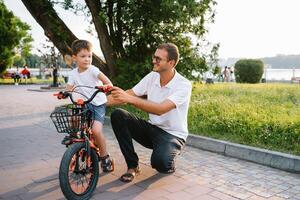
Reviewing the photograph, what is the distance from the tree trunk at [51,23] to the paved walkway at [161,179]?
4.71 m

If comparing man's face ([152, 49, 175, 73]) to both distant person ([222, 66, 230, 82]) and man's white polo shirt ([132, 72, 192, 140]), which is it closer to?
man's white polo shirt ([132, 72, 192, 140])

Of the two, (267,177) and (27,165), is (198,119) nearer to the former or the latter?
(267,177)

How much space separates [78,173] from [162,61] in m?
1.67

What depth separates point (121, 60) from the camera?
10484 mm

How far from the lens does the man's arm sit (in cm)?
373

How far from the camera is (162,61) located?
4.45 m

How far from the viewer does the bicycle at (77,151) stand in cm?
351

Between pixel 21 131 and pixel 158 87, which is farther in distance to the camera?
pixel 21 131

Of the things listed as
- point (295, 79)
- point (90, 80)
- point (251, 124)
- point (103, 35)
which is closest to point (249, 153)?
point (251, 124)

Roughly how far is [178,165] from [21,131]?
407cm

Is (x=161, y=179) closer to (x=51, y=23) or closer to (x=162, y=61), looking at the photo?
(x=162, y=61)

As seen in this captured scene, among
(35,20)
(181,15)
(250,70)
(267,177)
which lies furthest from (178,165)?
(250,70)

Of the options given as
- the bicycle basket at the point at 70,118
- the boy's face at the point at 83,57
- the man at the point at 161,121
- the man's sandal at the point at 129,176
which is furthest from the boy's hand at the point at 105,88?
the man's sandal at the point at 129,176

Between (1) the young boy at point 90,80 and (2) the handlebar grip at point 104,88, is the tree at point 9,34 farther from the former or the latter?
(2) the handlebar grip at point 104,88
